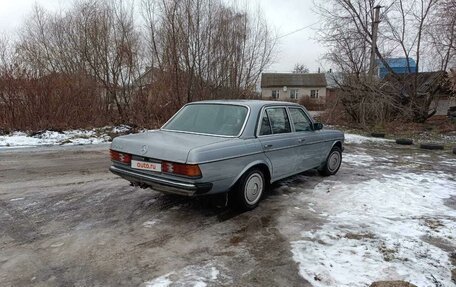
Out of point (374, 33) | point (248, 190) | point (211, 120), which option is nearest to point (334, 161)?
point (248, 190)

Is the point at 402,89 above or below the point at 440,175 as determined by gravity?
above

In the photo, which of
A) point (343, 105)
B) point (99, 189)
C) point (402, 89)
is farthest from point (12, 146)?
point (402, 89)

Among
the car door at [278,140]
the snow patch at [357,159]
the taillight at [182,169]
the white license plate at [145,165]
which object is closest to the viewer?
the taillight at [182,169]

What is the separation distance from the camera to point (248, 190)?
16.4 feet

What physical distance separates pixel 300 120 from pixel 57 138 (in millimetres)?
9389

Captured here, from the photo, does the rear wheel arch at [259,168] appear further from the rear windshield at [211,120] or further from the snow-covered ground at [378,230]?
the snow-covered ground at [378,230]

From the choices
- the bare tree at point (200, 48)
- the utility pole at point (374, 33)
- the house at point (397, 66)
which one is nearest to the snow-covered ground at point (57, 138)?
the bare tree at point (200, 48)

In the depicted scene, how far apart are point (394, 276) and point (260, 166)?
2313mm

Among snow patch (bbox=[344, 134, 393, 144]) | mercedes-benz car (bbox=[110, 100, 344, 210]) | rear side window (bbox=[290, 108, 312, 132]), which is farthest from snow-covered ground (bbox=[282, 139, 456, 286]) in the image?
snow patch (bbox=[344, 134, 393, 144])

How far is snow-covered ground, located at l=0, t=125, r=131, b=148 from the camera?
36.6ft

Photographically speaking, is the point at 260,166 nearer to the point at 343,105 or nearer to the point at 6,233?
the point at 6,233

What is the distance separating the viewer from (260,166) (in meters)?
5.13

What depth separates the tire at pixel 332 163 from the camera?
7.18 m

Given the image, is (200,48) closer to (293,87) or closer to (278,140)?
(278,140)
